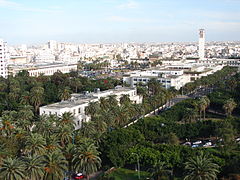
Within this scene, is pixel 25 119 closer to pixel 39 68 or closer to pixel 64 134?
→ pixel 64 134

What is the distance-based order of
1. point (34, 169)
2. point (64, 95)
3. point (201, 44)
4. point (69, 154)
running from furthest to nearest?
point (201, 44) < point (64, 95) < point (69, 154) < point (34, 169)

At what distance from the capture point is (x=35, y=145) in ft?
93.9

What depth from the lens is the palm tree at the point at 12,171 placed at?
22906mm

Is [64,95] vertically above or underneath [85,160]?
above

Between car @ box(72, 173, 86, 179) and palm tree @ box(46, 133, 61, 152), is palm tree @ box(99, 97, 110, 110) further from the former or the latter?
car @ box(72, 173, 86, 179)

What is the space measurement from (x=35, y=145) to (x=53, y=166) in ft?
15.8

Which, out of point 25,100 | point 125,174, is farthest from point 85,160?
point 25,100

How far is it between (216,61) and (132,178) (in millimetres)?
128053

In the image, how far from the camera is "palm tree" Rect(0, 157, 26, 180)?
75.2 feet

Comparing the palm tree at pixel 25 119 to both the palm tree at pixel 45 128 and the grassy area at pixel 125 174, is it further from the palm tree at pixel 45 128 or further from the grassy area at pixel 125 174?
the grassy area at pixel 125 174

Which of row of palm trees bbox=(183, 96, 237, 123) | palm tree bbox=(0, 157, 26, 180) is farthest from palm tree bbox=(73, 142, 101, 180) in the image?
row of palm trees bbox=(183, 96, 237, 123)

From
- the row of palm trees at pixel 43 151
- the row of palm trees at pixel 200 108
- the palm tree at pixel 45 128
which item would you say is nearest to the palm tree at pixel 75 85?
the row of palm trees at pixel 200 108

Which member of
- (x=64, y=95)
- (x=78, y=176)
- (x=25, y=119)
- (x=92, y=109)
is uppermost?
(x=64, y=95)

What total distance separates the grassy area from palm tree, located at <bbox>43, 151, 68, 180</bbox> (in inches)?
221
